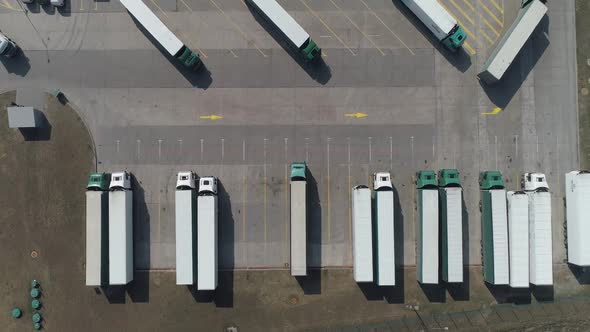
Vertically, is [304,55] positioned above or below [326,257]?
above

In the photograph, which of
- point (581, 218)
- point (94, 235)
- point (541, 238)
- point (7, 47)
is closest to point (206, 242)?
point (94, 235)

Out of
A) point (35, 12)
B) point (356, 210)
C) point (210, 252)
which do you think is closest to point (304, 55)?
point (356, 210)

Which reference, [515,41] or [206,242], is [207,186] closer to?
[206,242]

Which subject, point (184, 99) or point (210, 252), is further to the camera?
point (184, 99)

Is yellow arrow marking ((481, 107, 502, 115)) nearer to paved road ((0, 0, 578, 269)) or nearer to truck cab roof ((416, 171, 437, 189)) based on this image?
paved road ((0, 0, 578, 269))

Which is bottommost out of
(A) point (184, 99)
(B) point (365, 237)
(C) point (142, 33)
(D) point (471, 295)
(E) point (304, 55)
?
(D) point (471, 295)

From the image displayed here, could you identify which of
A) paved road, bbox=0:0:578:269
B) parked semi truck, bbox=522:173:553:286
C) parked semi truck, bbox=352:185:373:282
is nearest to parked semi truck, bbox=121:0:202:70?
paved road, bbox=0:0:578:269

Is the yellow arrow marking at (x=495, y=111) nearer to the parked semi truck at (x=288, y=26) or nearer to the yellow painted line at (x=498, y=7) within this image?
the yellow painted line at (x=498, y=7)

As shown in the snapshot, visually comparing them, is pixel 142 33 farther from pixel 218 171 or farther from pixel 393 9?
pixel 393 9
